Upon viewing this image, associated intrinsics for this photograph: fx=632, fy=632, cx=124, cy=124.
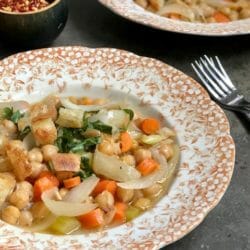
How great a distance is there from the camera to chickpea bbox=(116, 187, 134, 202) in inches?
69.3

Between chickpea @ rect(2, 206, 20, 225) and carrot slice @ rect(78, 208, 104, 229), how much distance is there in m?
0.17

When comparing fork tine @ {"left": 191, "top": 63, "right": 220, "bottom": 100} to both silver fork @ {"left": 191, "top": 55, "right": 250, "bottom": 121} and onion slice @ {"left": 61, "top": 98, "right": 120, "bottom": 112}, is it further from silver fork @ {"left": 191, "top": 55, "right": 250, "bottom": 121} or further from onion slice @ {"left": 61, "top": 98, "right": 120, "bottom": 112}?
onion slice @ {"left": 61, "top": 98, "right": 120, "bottom": 112}

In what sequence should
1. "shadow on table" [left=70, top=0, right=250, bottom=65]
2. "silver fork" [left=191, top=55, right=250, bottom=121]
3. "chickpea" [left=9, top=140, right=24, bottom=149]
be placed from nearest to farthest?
"chickpea" [left=9, top=140, right=24, bottom=149] → "silver fork" [left=191, top=55, right=250, bottom=121] → "shadow on table" [left=70, top=0, right=250, bottom=65]

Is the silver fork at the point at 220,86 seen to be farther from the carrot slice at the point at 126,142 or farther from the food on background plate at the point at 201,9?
the carrot slice at the point at 126,142

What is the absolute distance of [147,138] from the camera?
1.95 meters

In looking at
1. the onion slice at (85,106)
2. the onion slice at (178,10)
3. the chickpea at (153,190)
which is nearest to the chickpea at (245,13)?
the onion slice at (178,10)

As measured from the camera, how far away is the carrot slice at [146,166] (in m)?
1.83

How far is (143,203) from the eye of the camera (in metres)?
1.76

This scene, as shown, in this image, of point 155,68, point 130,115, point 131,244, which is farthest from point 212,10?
point 131,244

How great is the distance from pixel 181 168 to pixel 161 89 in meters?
0.37

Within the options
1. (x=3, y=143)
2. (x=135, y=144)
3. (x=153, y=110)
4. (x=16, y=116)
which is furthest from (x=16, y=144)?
(x=153, y=110)

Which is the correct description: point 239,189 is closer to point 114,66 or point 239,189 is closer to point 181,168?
point 181,168

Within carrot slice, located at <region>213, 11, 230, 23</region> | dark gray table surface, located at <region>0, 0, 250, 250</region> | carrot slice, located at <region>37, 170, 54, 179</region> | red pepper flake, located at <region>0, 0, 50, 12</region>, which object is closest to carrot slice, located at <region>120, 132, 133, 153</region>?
carrot slice, located at <region>37, 170, 54, 179</region>

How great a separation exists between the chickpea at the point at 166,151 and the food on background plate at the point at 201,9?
785 mm
